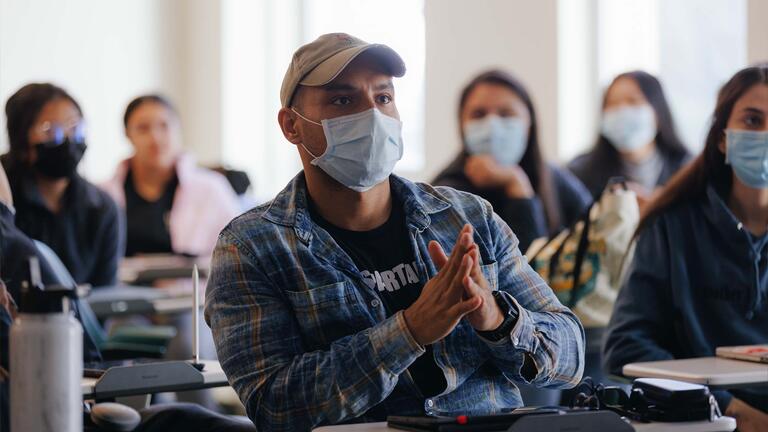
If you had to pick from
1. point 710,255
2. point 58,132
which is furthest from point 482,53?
point 710,255

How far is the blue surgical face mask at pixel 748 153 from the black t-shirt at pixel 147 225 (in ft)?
12.4

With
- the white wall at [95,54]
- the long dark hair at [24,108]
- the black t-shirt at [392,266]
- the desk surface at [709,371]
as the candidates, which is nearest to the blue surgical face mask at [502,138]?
the long dark hair at [24,108]

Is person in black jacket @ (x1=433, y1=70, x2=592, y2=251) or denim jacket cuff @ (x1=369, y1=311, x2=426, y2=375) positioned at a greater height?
person in black jacket @ (x1=433, y1=70, x2=592, y2=251)

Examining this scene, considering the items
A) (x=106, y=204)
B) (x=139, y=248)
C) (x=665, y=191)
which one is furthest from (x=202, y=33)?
(x=665, y=191)

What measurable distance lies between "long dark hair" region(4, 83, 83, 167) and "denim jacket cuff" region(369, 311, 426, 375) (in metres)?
2.57

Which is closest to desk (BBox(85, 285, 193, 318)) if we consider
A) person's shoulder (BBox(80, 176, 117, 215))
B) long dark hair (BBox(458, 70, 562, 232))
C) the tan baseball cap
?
person's shoulder (BBox(80, 176, 117, 215))

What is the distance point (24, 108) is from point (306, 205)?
230 centimetres

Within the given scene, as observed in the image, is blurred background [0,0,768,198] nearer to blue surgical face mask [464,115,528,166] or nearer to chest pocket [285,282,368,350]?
blue surgical face mask [464,115,528,166]

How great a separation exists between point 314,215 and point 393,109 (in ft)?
0.86

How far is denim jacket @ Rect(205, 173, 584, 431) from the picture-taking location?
211 cm

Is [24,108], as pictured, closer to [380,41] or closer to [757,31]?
[380,41]

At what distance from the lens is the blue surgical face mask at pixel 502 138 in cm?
514

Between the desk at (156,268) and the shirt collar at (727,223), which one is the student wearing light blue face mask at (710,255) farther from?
the desk at (156,268)

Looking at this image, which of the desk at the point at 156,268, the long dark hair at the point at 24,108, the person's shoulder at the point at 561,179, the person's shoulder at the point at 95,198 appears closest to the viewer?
the long dark hair at the point at 24,108
